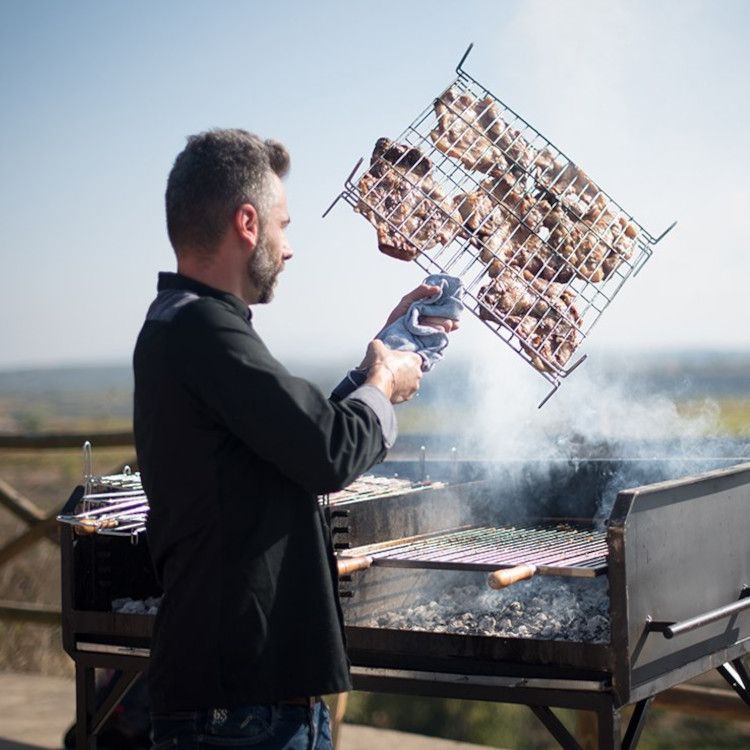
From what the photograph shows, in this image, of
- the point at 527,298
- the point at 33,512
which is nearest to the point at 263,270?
the point at 527,298

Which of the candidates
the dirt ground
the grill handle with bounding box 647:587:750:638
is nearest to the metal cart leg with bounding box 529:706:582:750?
the grill handle with bounding box 647:587:750:638

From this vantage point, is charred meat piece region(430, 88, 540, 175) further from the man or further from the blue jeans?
the blue jeans

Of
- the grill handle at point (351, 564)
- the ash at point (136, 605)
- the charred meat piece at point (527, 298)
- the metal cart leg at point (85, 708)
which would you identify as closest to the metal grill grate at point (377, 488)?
the grill handle at point (351, 564)

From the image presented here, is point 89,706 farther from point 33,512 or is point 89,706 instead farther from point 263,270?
point 33,512

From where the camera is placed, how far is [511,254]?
321cm

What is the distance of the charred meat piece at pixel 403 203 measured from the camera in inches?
123

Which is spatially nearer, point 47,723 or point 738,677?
point 738,677

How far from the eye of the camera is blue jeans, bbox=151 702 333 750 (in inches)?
76.4

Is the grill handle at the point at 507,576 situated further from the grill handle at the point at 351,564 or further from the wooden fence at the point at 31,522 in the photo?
the wooden fence at the point at 31,522

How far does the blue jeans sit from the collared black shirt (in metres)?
0.03

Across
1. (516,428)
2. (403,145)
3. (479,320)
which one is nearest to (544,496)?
(516,428)

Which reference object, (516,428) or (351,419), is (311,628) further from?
(516,428)

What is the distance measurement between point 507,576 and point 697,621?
1.53ft

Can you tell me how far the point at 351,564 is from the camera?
2859mm
